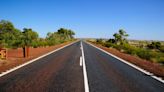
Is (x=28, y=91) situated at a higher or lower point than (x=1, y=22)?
lower

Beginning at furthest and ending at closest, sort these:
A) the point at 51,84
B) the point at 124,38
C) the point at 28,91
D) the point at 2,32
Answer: the point at 124,38
the point at 2,32
the point at 51,84
the point at 28,91

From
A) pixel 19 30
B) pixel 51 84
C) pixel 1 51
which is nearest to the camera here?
pixel 51 84

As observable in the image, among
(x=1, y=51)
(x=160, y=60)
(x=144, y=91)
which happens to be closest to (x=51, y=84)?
(x=144, y=91)

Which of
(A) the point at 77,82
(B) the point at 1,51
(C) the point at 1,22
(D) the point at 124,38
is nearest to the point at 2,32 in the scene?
(C) the point at 1,22

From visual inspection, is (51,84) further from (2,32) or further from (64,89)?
(2,32)

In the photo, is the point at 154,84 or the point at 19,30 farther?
the point at 19,30

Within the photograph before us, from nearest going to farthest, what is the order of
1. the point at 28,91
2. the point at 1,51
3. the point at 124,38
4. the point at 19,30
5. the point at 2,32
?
the point at 28,91 < the point at 1,51 < the point at 2,32 < the point at 19,30 < the point at 124,38

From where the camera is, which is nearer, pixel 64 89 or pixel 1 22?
pixel 64 89

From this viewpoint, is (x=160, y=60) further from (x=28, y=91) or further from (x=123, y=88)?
(x=28, y=91)

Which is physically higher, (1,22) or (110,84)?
(1,22)

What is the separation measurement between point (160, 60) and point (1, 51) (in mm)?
13240

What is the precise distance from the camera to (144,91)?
7.08 meters

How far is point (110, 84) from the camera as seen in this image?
8.16 m

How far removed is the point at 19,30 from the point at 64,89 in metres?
40.3
